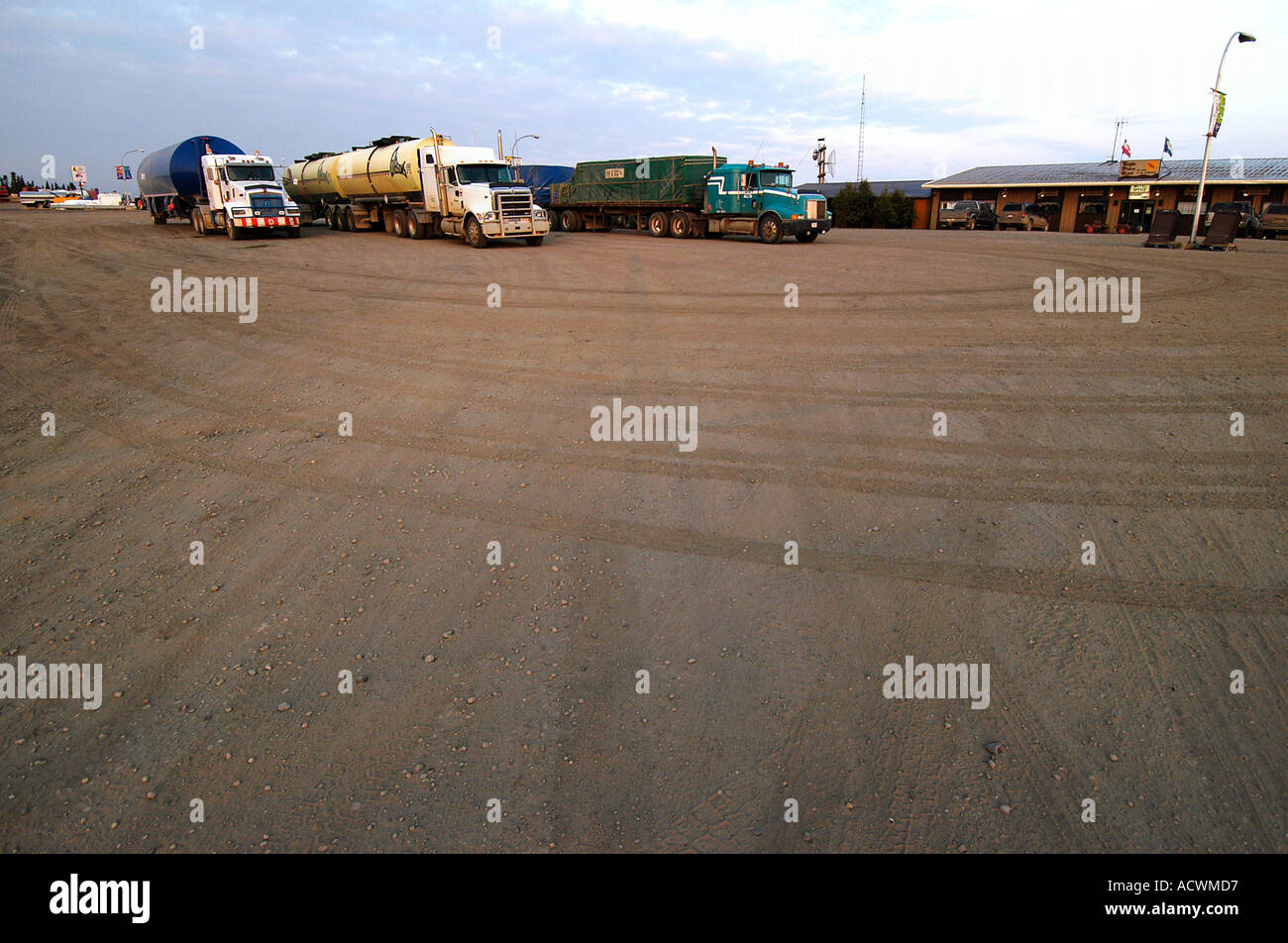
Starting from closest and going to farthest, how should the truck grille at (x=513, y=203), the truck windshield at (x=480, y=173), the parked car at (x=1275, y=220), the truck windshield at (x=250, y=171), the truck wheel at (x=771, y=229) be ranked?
the truck grille at (x=513, y=203)
the truck windshield at (x=480, y=173)
the truck windshield at (x=250, y=171)
the truck wheel at (x=771, y=229)
the parked car at (x=1275, y=220)

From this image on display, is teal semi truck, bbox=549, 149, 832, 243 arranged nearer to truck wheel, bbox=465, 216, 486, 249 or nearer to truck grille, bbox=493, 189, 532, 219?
truck grille, bbox=493, 189, 532, 219

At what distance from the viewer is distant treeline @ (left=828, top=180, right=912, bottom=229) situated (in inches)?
2213

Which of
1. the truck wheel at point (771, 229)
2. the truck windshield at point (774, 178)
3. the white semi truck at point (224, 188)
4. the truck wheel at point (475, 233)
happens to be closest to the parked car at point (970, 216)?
the truck windshield at point (774, 178)

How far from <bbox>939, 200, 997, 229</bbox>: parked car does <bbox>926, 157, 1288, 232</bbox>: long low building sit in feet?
20.1

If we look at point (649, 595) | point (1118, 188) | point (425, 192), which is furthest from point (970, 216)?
point (649, 595)

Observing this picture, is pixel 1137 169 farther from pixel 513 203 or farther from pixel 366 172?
pixel 366 172

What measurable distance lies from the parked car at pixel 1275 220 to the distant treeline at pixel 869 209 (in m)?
24.1

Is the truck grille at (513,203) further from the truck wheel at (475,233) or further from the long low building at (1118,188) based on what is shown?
the long low building at (1118,188)

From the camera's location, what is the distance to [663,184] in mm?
31375

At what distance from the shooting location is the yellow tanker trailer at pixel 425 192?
23969 millimetres

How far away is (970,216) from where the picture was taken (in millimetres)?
49156

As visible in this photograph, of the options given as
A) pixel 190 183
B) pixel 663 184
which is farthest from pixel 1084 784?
pixel 190 183

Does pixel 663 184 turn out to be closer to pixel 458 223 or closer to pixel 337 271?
pixel 458 223

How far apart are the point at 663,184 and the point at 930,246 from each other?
11.8 metres
